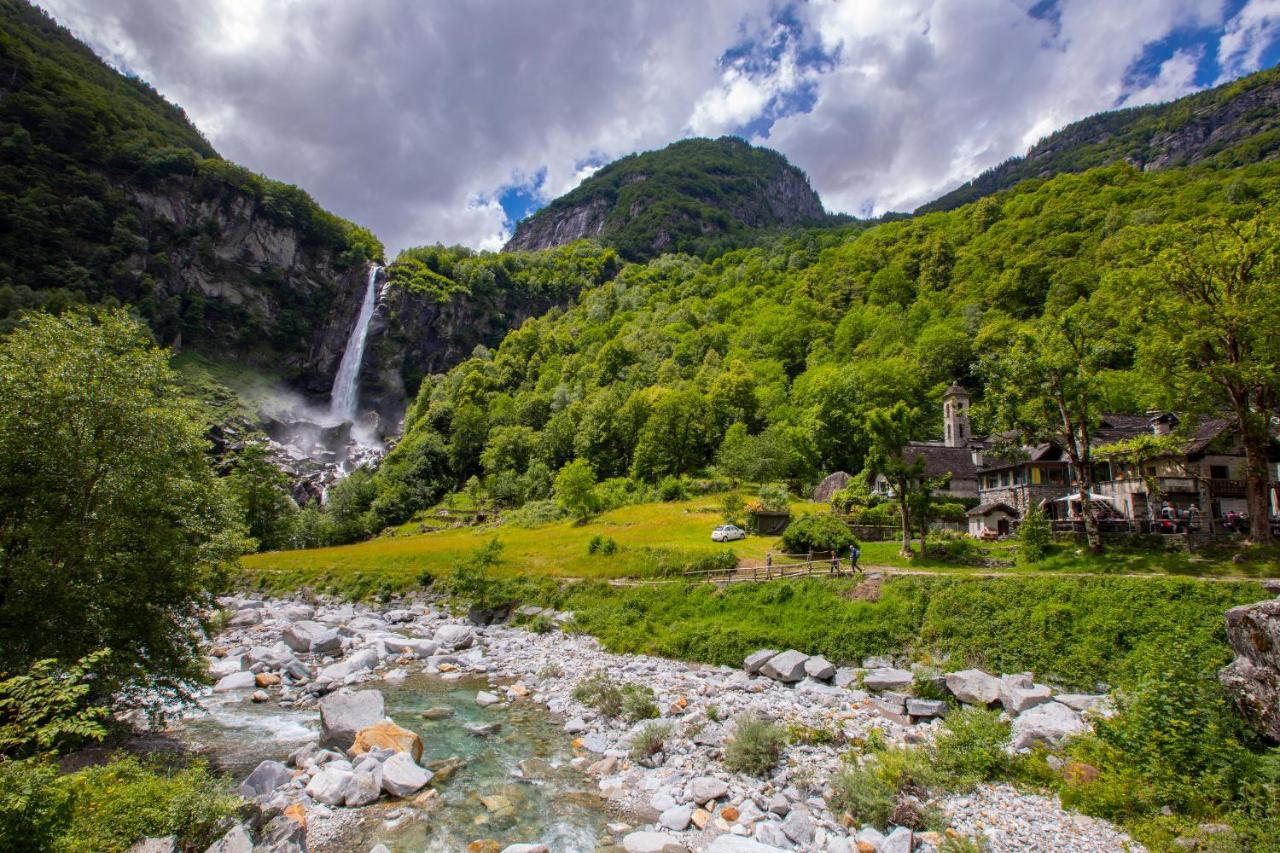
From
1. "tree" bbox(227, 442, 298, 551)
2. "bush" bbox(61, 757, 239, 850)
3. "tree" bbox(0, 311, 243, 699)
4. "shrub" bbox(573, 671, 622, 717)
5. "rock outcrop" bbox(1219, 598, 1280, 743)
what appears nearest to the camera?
"bush" bbox(61, 757, 239, 850)

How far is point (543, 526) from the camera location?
2467 inches

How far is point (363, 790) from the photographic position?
42.2 feet

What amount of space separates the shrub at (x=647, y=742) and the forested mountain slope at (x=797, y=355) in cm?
4842

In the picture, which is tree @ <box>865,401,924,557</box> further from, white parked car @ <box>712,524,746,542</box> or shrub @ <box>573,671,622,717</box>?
shrub @ <box>573,671,622,717</box>

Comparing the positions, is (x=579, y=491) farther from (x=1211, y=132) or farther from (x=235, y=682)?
(x=1211, y=132)

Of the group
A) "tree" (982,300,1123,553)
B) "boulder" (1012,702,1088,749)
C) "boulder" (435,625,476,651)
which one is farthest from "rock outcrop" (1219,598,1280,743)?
"boulder" (435,625,476,651)

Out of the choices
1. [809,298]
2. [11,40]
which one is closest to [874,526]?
[809,298]

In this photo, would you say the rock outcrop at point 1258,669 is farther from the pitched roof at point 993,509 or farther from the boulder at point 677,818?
the pitched roof at point 993,509

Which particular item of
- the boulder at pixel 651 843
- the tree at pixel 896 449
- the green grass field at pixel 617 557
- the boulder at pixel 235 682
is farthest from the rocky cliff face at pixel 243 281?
the boulder at pixel 651 843

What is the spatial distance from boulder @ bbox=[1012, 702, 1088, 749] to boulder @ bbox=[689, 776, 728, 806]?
7.50m

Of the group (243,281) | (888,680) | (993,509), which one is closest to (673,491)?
(993,509)

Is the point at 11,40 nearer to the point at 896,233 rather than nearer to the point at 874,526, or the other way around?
the point at 874,526

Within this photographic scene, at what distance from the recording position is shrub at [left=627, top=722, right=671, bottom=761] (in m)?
15.2

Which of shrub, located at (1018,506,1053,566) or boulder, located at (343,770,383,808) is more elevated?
shrub, located at (1018,506,1053,566)
